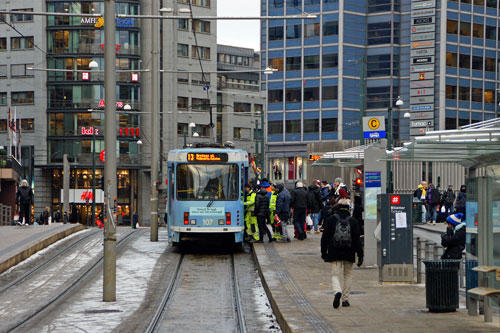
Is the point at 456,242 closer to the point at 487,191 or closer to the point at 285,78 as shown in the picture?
the point at 487,191

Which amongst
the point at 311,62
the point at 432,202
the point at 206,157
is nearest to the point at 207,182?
the point at 206,157

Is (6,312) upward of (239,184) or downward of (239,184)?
downward

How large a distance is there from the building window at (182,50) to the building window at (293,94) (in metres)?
10.6

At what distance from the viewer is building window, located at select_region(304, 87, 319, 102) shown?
265 feet

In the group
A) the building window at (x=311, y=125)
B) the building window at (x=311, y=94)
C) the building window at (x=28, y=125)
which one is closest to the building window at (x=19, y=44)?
the building window at (x=28, y=125)

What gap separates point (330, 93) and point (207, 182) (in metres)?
58.5

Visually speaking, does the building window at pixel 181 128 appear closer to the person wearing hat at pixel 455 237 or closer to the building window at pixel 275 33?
the building window at pixel 275 33

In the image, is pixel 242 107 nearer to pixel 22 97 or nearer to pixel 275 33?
pixel 275 33

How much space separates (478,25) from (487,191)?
71.1 metres

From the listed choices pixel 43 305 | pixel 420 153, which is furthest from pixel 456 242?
pixel 43 305

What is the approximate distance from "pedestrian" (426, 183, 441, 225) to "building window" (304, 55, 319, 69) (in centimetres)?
4725

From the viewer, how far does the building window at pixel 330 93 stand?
79.7 metres

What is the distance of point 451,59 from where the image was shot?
3039 inches

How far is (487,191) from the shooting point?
37.6ft
